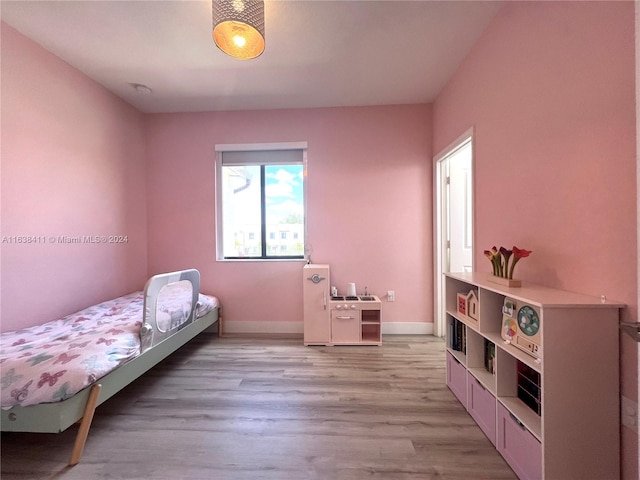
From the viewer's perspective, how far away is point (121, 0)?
1562mm

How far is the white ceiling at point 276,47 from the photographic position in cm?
163

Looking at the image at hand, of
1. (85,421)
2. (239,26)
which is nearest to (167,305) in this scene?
(85,421)

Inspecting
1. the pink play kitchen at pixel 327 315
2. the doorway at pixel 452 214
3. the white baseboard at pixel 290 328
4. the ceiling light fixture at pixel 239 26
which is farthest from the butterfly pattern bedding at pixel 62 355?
the doorway at pixel 452 214

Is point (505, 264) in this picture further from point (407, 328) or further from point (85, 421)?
point (85, 421)

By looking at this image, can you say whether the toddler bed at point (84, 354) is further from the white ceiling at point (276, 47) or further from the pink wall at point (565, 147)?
the pink wall at point (565, 147)

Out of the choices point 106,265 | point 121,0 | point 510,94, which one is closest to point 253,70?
point 121,0

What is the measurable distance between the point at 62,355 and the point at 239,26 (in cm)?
215

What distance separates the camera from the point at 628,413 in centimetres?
94

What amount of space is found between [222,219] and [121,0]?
1.96 meters

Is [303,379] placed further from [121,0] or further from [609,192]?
[121,0]

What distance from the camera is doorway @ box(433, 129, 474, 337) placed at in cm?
264

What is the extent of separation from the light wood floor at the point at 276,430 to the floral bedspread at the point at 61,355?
43 cm

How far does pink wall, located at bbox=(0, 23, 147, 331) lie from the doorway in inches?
140

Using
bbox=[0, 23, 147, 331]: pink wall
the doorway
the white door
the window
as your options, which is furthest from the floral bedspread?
the white door
